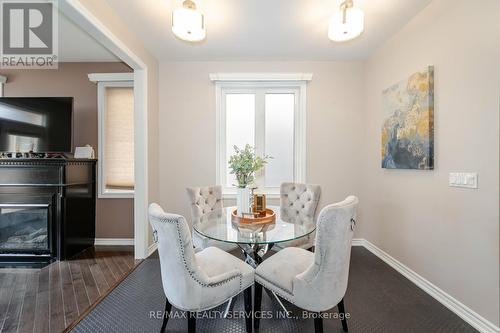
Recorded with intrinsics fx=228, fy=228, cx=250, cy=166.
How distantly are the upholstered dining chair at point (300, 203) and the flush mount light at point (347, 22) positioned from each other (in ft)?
4.96

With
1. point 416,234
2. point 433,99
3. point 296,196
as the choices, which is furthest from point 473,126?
point 296,196

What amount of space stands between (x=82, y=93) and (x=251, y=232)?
3.40 meters

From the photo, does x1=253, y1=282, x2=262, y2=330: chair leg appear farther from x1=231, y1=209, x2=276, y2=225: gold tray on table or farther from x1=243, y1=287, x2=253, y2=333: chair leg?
x1=231, y1=209, x2=276, y2=225: gold tray on table

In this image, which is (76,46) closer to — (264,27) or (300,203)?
(264,27)

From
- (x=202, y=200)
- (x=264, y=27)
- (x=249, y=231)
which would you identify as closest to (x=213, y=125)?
(x=202, y=200)

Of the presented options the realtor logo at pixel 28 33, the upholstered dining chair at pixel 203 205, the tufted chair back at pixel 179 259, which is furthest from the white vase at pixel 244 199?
the realtor logo at pixel 28 33

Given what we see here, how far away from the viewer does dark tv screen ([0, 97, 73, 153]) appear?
305cm

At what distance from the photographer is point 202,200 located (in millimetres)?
2615

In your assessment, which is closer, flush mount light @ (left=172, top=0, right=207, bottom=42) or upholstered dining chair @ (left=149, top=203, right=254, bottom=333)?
upholstered dining chair @ (left=149, top=203, right=254, bottom=333)

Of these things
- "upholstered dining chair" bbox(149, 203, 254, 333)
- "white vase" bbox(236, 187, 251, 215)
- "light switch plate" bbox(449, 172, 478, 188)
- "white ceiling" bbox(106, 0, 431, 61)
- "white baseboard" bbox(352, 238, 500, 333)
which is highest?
"white ceiling" bbox(106, 0, 431, 61)

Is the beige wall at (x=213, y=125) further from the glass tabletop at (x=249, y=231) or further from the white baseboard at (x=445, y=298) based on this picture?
the glass tabletop at (x=249, y=231)

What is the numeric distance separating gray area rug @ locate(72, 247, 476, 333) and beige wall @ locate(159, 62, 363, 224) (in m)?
1.33

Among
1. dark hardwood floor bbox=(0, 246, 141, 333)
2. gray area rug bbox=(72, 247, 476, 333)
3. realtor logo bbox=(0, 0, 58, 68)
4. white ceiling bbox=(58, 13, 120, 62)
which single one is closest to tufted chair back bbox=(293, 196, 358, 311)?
gray area rug bbox=(72, 247, 476, 333)

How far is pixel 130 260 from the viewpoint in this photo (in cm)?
295
